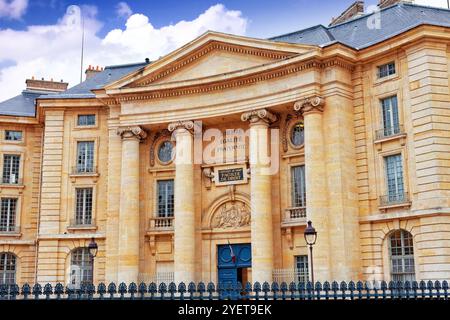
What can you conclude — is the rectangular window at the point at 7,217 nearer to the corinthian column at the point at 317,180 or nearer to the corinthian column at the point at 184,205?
the corinthian column at the point at 184,205

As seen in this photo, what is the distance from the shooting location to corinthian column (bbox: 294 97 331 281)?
90.3 feet

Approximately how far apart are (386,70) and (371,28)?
143 inches

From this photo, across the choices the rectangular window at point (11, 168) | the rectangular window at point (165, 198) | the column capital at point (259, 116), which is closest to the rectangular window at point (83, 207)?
the rectangular window at point (165, 198)

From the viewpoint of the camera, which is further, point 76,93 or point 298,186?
point 76,93

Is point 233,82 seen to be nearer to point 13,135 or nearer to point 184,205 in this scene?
point 184,205

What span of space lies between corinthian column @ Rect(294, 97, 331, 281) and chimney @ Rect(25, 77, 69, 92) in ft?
74.7

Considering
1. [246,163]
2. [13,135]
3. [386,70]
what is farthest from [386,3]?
[13,135]

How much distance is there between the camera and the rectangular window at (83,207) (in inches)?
1400

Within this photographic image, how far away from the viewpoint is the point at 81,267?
35250 millimetres

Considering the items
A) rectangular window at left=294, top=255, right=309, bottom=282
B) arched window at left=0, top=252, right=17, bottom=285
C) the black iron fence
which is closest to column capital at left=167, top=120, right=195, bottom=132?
rectangular window at left=294, top=255, right=309, bottom=282

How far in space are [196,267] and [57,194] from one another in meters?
9.71
